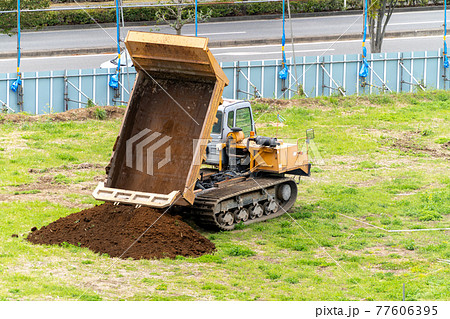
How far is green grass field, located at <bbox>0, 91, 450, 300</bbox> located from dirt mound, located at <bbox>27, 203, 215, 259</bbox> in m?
0.32

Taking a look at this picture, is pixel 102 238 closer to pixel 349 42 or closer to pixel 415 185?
pixel 415 185

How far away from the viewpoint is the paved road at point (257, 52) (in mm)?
31266

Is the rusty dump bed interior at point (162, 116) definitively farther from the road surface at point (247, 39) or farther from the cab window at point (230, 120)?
the road surface at point (247, 39)

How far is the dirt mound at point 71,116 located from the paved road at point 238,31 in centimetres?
793

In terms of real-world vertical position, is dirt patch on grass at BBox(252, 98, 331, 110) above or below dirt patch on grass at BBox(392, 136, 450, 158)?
above

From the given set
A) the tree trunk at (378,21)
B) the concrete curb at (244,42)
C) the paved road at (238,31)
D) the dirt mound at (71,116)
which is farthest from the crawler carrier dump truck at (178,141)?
the paved road at (238,31)

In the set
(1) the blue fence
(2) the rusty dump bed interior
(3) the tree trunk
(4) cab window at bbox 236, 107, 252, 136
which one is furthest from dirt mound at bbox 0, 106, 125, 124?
(3) the tree trunk

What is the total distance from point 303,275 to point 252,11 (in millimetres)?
25096

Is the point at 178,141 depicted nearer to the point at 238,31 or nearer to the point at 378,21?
the point at 378,21

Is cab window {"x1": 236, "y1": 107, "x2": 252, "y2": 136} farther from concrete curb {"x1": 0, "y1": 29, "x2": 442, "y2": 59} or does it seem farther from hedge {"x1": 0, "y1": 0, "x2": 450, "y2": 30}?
hedge {"x1": 0, "y1": 0, "x2": 450, "y2": 30}

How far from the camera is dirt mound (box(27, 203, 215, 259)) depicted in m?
13.6

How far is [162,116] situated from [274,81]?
1333cm

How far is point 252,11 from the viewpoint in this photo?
119 feet
